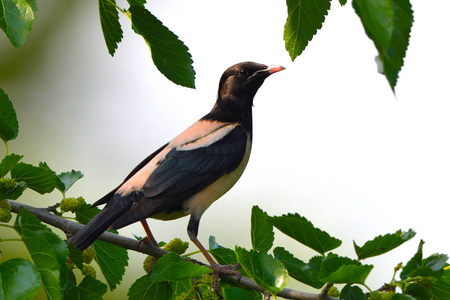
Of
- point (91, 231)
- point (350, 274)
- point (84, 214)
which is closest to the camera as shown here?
point (350, 274)

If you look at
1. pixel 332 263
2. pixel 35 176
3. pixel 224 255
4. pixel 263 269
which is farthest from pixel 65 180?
pixel 332 263

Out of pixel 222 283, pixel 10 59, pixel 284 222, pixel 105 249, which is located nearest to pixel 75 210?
pixel 105 249

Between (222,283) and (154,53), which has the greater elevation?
(154,53)

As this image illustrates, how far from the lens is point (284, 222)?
258 centimetres

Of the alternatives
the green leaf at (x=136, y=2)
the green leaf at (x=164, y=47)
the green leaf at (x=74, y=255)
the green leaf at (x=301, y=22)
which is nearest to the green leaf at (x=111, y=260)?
the green leaf at (x=74, y=255)

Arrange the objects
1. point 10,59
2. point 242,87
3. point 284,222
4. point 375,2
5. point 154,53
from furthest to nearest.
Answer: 1. point 10,59
2. point 242,87
3. point 154,53
4. point 284,222
5. point 375,2

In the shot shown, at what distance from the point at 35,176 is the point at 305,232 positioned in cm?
144

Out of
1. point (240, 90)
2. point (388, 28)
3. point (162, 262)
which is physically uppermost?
point (240, 90)

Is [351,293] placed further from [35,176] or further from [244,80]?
[244,80]

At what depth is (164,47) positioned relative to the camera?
115 inches

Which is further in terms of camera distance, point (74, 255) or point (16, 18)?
point (74, 255)

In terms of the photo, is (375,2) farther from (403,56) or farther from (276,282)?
(276,282)

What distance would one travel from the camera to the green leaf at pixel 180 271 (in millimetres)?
2602

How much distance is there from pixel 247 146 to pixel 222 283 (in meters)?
1.96
